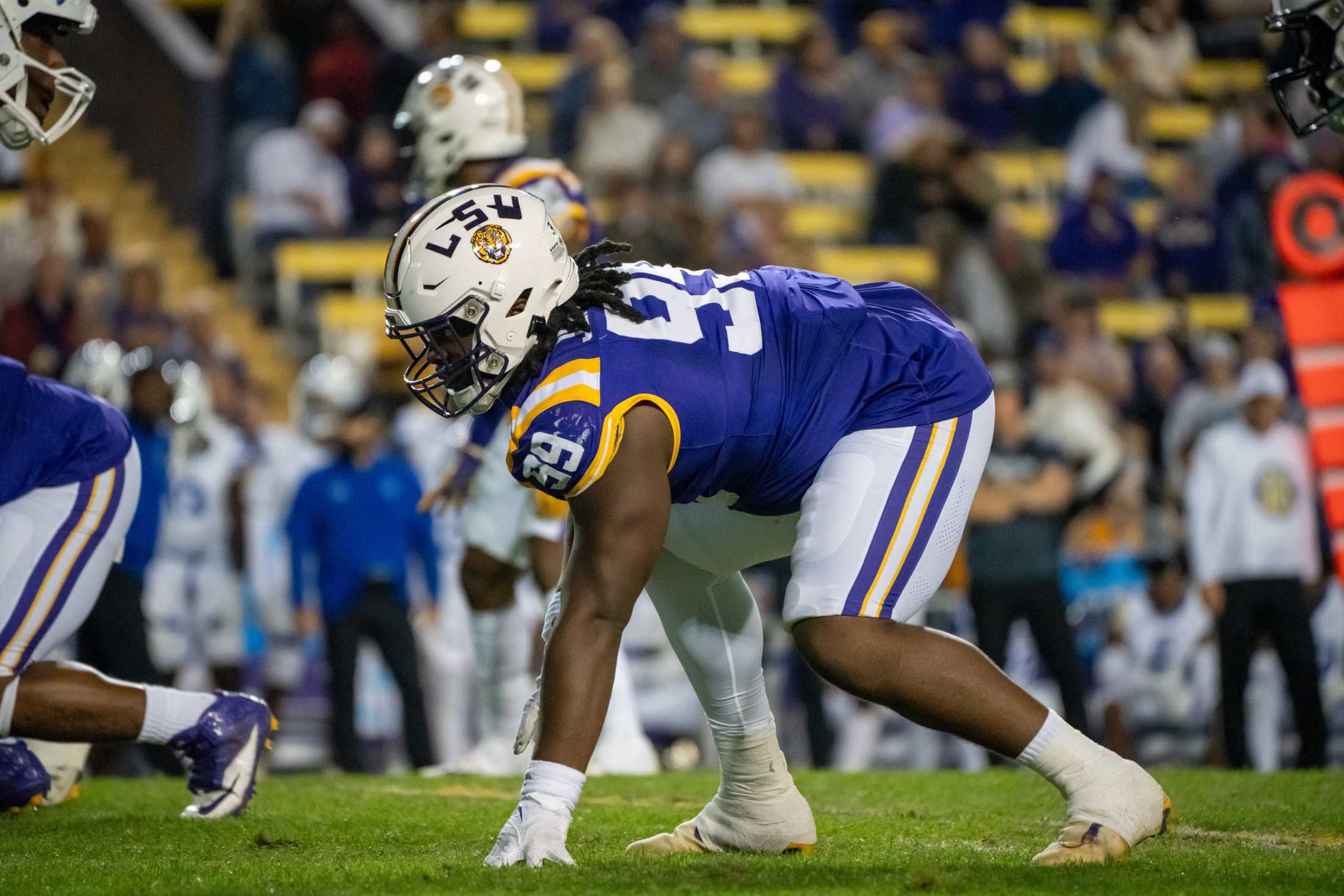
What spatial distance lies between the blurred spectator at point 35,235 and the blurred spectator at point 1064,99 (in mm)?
7727

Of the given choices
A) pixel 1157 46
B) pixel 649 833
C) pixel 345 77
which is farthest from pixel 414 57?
pixel 649 833

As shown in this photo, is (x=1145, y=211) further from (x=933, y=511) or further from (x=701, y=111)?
(x=933, y=511)

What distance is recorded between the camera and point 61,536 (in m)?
4.78

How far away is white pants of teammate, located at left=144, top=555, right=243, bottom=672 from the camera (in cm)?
978

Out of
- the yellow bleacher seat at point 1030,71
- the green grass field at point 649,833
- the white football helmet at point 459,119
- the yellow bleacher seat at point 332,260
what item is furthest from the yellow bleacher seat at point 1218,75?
the green grass field at point 649,833

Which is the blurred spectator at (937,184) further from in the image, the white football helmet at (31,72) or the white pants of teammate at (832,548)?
the white pants of teammate at (832,548)

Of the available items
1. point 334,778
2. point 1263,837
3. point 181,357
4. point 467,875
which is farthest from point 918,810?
point 181,357

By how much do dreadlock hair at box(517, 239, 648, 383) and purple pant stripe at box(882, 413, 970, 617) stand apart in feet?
2.50

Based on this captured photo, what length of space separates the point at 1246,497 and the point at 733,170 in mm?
5169

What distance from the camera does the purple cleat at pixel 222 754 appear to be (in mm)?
4965

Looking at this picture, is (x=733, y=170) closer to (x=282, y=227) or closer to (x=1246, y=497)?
(x=282, y=227)

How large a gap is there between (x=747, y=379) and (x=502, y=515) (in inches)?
98.4

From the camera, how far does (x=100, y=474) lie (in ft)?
16.0

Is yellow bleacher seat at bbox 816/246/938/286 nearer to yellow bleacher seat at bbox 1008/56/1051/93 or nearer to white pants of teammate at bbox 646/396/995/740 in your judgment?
yellow bleacher seat at bbox 1008/56/1051/93
